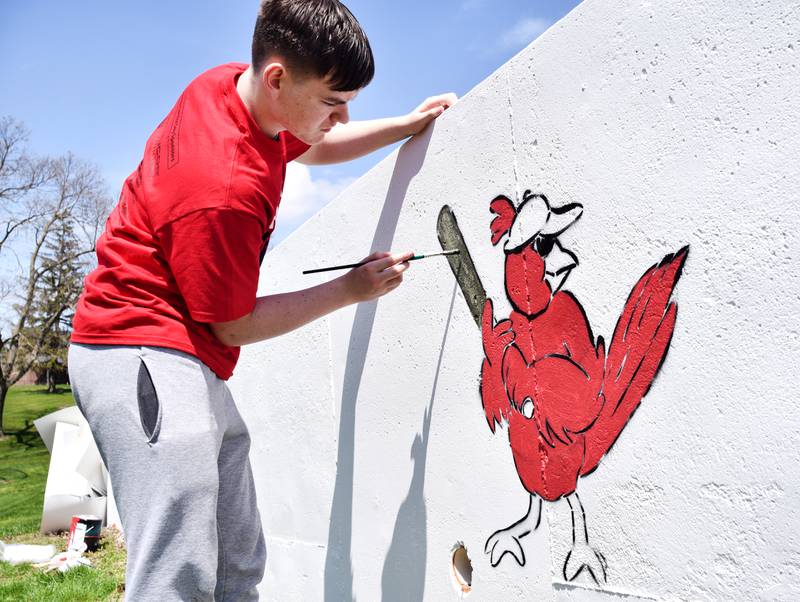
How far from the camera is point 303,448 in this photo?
10.0ft

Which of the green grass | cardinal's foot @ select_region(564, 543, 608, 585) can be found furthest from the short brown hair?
the green grass

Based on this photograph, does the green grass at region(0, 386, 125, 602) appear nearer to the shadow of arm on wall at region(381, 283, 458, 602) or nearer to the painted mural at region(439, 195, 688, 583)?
the shadow of arm on wall at region(381, 283, 458, 602)

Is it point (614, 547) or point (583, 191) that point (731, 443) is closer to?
point (614, 547)

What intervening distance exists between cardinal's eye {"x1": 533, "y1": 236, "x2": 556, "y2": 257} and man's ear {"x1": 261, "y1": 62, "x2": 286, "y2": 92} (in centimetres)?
83

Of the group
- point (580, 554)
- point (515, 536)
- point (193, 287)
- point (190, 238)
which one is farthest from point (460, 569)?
point (190, 238)

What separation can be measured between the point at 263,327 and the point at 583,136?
3.29 ft

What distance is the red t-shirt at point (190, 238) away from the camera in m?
1.61

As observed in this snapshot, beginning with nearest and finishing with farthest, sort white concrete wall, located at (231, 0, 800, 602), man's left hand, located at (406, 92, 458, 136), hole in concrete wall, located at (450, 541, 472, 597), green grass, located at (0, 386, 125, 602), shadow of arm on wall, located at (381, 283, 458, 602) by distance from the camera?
white concrete wall, located at (231, 0, 800, 602), hole in concrete wall, located at (450, 541, 472, 597), shadow of arm on wall, located at (381, 283, 458, 602), man's left hand, located at (406, 92, 458, 136), green grass, located at (0, 386, 125, 602)

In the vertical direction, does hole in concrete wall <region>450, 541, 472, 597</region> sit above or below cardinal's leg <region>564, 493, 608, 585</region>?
below

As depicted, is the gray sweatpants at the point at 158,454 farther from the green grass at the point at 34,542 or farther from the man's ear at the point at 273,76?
the green grass at the point at 34,542

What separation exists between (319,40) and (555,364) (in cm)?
106

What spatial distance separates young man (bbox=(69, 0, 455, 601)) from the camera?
5.13 ft

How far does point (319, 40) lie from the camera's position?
1669 mm

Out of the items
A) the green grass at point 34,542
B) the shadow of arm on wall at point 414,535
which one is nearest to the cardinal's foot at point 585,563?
the shadow of arm on wall at point 414,535
